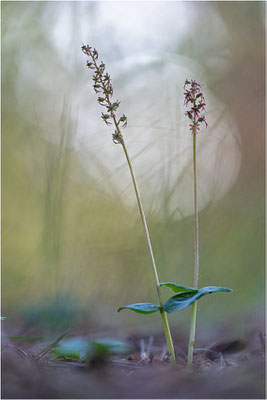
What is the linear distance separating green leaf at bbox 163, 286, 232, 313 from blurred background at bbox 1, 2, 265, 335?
61 cm

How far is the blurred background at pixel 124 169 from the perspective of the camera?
1.58 metres

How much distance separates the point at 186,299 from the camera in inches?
29.7

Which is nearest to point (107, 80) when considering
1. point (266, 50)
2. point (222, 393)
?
point (222, 393)

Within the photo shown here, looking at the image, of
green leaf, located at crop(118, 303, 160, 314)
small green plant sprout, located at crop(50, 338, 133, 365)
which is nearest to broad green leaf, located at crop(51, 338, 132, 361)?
small green plant sprout, located at crop(50, 338, 133, 365)

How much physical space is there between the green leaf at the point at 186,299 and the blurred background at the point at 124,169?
611 millimetres

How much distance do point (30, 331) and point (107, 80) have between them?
35.9 inches

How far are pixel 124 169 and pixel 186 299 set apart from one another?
3.79 ft

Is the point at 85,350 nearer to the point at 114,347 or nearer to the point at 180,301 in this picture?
the point at 114,347

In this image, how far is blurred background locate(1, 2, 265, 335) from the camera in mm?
1583

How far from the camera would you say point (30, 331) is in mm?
1264

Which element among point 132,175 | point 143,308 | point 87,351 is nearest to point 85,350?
point 87,351

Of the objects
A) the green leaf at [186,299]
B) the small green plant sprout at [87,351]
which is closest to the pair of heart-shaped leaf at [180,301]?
the green leaf at [186,299]

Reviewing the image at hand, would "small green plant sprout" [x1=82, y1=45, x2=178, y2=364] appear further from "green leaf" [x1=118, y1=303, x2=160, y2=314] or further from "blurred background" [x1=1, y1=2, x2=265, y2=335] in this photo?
"blurred background" [x1=1, y1=2, x2=265, y2=335]

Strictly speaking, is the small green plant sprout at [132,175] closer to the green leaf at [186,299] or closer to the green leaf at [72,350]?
the green leaf at [186,299]
